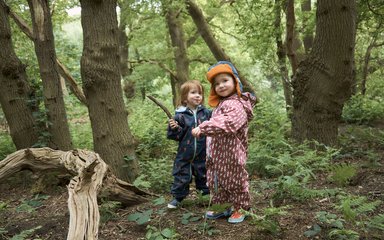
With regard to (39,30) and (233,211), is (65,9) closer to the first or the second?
(39,30)

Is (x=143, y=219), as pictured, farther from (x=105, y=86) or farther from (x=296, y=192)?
(x=105, y=86)

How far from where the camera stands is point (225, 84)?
11.9 feet

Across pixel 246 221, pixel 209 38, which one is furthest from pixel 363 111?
pixel 246 221

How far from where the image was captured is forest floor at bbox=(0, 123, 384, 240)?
3.36 metres

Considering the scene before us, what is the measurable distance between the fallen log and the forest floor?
0.78 ft

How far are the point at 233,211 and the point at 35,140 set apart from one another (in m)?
4.33

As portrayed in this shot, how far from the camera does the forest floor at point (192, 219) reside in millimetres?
3357

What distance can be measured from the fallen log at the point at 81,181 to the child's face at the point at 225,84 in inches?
57.6

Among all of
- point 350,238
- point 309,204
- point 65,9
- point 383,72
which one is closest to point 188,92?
point 309,204

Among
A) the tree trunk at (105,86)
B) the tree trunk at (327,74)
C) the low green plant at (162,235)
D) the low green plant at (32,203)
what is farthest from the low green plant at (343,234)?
the low green plant at (32,203)

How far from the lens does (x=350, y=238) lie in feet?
9.50

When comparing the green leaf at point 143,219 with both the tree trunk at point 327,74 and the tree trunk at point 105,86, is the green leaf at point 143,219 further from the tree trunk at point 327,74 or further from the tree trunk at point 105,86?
the tree trunk at point 327,74

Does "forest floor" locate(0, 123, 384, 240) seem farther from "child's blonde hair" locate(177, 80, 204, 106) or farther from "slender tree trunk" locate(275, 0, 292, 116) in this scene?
"slender tree trunk" locate(275, 0, 292, 116)

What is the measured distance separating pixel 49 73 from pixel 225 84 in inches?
146
